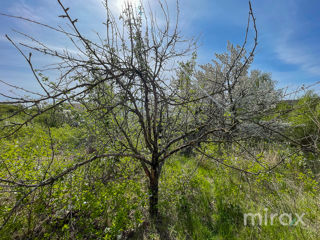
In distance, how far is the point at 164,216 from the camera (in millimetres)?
2080

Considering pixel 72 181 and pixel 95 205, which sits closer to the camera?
pixel 95 205

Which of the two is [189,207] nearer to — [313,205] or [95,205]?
[95,205]

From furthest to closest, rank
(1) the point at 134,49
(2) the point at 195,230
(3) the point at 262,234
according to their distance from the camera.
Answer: (2) the point at 195,230, (3) the point at 262,234, (1) the point at 134,49

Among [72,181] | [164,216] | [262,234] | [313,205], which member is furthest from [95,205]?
[313,205]

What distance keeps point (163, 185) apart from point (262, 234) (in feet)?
4.47

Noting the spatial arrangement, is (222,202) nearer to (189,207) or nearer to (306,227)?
(189,207)

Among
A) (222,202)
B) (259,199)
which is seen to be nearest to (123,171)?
(222,202)

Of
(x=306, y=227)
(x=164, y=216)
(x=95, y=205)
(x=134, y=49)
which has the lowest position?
(x=306, y=227)

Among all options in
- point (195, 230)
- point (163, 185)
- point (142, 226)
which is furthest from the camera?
point (163, 185)

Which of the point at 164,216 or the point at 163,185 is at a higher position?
the point at 163,185

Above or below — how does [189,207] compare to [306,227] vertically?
above

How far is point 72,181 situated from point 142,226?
1.12 meters

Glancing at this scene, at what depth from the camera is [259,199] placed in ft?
7.69

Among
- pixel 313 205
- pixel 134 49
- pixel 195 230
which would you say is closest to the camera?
pixel 134 49
